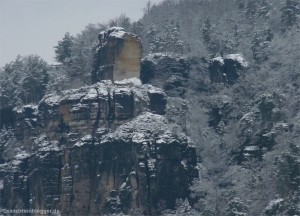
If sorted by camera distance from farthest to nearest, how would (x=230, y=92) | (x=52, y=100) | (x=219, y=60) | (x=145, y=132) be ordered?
(x=219, y=60) < (x=230, y=92) < (x=52, y=100) < (x=145, y=132)

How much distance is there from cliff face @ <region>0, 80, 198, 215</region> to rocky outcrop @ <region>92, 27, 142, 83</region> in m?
1.58

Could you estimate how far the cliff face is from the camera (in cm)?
6550

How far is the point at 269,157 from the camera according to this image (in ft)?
210

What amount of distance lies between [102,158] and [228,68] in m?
21.7

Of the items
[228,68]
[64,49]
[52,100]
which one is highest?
[64,49]

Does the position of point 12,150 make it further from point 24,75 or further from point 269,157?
point 269,157

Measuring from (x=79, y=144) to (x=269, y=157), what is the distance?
62.6 feet

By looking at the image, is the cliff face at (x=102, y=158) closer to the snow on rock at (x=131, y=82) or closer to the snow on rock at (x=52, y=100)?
the snow on rock at (x=52, y=100)

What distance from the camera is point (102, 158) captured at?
222 ft

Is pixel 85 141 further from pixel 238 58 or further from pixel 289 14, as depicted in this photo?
pixel 289 14

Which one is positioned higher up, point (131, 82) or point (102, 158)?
point (131, 82)

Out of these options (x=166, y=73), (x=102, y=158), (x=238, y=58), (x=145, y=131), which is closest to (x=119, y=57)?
(x=166, y=73)

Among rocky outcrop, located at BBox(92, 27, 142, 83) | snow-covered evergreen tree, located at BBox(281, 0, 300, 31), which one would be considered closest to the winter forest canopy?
snow-covered evergreen tree, located at BBox(281, 0, 300, 31)

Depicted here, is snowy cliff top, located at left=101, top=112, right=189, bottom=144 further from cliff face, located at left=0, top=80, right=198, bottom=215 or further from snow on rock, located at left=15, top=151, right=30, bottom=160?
snow on rock, located at left=15, top=151, right=30, bottom=160
